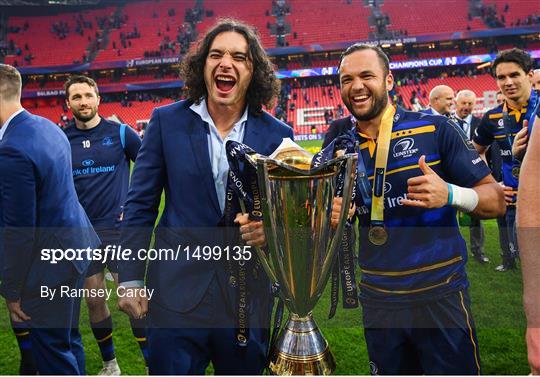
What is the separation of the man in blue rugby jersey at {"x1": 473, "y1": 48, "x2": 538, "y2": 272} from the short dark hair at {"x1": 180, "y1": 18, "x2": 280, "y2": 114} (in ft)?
6.58

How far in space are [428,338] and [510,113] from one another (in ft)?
8.49

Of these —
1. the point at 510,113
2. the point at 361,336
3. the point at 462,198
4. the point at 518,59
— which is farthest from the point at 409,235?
the point at 510,113

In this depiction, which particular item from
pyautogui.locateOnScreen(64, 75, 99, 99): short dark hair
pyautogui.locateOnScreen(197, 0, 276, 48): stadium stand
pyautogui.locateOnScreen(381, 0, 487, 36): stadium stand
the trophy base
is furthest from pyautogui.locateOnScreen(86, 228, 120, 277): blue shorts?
pyautogui.locateOnScreen(197, 0, 276, 48): stadium stand

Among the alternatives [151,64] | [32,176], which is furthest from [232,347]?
[151,64]

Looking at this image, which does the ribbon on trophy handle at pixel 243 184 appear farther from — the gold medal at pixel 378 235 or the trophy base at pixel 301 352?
the gold medal at pixel 378 235

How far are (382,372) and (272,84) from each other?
1188mm

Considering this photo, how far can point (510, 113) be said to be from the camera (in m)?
3.51

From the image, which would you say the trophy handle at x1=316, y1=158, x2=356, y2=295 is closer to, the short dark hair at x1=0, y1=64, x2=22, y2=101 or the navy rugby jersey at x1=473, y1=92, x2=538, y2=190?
the short dark hair at x1=0, y1=64, x2=22, y2=101

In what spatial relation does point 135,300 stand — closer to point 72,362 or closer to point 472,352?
point 72,362

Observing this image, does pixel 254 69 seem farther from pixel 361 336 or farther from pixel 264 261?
pixel 361 336

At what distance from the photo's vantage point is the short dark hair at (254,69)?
147 cm

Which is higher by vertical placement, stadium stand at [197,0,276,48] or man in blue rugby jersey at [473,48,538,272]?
stadium stand at [197,0,276,48]

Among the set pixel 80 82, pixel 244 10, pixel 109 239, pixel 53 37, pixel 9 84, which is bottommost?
pixel 109 239

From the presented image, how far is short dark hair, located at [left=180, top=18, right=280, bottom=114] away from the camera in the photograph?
1469 millimetres
